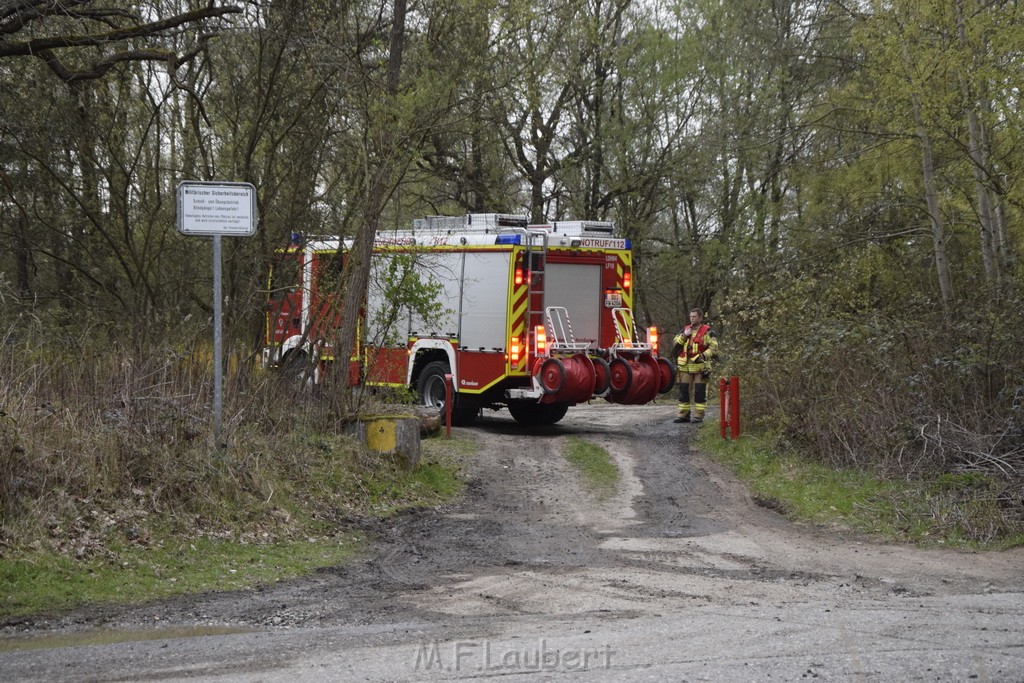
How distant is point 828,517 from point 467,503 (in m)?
3.68

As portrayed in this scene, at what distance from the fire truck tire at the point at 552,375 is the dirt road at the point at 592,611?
175 inches

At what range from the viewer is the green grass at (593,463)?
13070 millimetres

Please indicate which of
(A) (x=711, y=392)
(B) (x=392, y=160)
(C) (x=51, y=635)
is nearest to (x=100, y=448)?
(C) (x=51, y=635)

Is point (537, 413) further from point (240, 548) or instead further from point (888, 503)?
point (240, 548)

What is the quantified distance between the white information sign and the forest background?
1.48 metres

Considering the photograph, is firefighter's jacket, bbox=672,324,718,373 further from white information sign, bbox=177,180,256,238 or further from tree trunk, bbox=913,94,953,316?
white information sign, bbox=177,180,256,238

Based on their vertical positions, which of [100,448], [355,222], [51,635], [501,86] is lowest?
[51,635]

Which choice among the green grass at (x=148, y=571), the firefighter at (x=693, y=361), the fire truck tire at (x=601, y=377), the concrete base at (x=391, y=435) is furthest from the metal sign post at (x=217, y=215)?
the firefighter at (x=693, y=361)

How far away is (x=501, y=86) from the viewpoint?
14992 mm

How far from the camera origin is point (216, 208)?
32.0 ft

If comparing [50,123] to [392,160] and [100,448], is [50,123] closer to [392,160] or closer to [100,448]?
[392,160]

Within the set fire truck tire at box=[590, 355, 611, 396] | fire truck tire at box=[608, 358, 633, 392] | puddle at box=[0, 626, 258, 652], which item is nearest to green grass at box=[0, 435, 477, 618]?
puddle at box=[0, 626, 258, 652]

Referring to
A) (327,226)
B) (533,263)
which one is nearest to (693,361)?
(533,263)

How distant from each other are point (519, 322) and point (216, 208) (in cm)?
758
